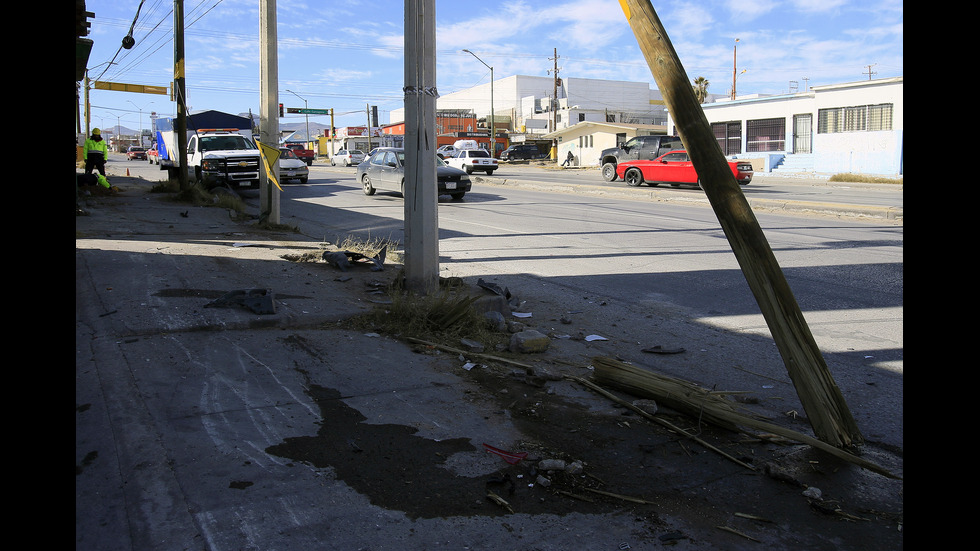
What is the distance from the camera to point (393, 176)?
23.3 m

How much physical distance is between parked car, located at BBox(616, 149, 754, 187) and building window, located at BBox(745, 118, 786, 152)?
16.5 meters

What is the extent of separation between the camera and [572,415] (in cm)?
462

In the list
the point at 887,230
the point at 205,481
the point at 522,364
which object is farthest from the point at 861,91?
the point at 205,481

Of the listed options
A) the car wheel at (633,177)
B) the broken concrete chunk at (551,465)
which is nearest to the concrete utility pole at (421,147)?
the broken concrete chunk at (551,465)

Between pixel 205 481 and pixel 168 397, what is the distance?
1.32m

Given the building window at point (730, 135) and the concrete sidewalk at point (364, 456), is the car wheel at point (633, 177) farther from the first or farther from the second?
the concrete sidewalk at point (364, 456)

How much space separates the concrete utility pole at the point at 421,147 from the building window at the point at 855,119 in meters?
35.1

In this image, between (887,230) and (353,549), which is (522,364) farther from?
(887,230)

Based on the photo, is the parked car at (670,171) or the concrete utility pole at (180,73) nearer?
the concrete utility pole at (180,73)

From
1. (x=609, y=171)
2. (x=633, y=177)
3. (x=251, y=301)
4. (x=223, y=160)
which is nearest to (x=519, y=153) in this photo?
(x=609, y=171)

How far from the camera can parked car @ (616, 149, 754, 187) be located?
26.2 meters

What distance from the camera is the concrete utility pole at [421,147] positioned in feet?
23.4

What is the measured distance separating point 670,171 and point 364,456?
81.2ft
